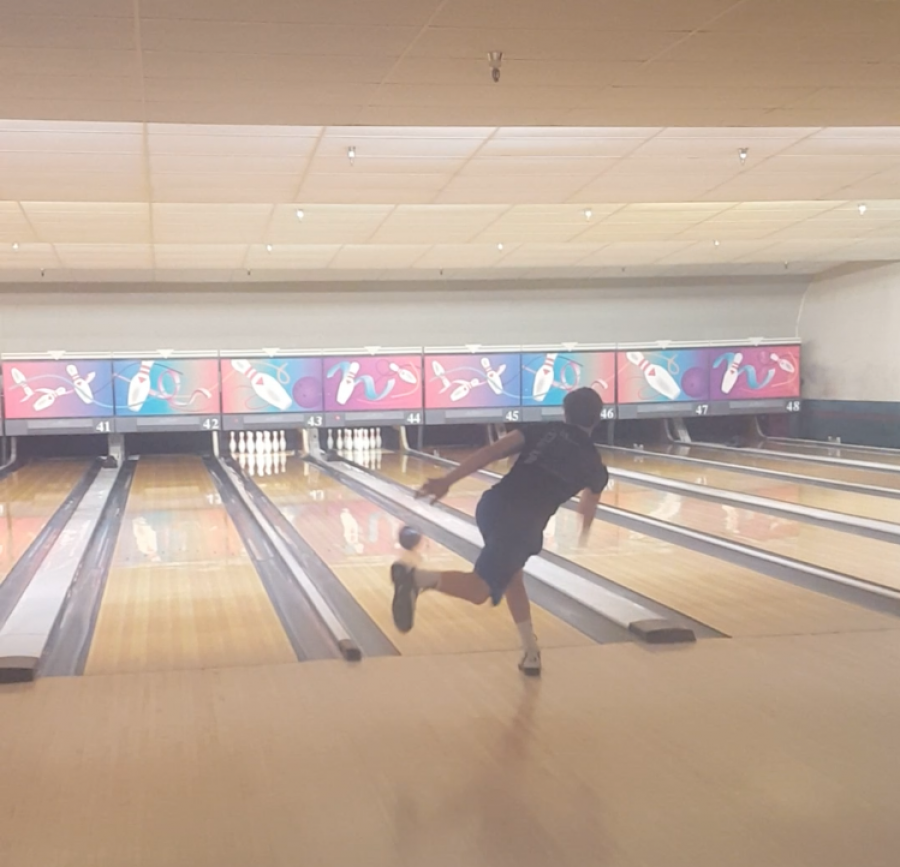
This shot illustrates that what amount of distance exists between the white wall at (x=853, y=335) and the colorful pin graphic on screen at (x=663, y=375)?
1.54m

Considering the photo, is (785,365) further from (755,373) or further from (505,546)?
(505,546)

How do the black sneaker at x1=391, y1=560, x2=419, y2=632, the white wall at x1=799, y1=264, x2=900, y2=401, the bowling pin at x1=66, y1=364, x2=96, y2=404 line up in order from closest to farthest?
the black sneaker at x1=391, y1=560, x2=419, y2=632, the bowling pin at x1=66, y1=364, x2=96, y2=404, the white wall at x1=799, y1=264, x2=900, y2=401

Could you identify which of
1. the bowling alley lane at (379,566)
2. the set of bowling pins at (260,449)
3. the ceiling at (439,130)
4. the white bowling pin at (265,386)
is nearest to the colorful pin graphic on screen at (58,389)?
the ceiling at (439,130)

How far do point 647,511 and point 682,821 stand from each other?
5347 millimetres

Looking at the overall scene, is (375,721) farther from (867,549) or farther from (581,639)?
(867,549)

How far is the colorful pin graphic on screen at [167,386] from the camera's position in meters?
11.9

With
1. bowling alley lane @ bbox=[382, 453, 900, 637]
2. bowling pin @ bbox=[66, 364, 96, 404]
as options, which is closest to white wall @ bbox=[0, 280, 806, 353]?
bowling pin @ bbox=[66, 364, 96, 404]

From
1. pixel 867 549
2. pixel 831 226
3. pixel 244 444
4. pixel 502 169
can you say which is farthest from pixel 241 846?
pixel 244 444

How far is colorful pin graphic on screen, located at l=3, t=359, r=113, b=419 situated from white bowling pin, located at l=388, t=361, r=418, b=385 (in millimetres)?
3087

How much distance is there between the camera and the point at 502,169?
6.74 metres

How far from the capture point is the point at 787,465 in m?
10.6

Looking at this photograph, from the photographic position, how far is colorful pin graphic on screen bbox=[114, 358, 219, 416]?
11930mm

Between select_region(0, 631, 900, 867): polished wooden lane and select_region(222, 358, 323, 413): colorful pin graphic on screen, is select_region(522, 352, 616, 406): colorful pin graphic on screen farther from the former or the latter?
select_region(0, 631, 900, 867): polished wooden lane

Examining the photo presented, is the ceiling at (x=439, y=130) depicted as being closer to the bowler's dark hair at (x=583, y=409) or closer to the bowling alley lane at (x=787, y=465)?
the bowler's dark hair at (x=583, y=409)
